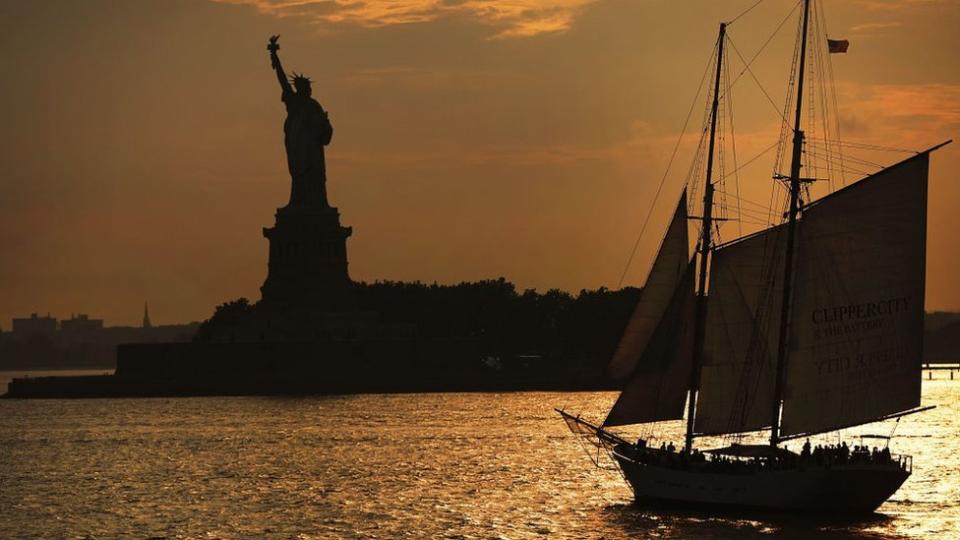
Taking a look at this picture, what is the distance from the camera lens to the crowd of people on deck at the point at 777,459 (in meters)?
60.2

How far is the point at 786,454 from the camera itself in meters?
61.2

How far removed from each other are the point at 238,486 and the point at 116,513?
9.57m

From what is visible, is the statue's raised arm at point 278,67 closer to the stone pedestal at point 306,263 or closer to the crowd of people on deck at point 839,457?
the stone pedestal at point 306,263

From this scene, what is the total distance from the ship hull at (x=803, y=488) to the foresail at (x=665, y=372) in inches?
118

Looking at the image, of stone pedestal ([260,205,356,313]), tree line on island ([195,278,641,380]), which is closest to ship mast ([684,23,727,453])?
stone pedestal ([260,205,356,313])

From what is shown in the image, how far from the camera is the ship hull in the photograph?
60031 mm

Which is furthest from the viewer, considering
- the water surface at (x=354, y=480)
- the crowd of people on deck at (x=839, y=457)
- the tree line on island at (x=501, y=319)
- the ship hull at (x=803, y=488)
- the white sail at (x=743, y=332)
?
the tree line on island at (x=501, y=319)

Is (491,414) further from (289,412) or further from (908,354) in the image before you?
(908,354)

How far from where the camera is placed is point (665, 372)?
210 ft

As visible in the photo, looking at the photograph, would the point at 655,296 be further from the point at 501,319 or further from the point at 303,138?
the point at 501,319

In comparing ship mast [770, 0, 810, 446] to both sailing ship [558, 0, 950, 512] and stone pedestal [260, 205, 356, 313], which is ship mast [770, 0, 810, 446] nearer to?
sailing ship [558, 0, 950, 512]

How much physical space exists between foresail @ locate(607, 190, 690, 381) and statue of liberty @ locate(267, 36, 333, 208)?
288 ft

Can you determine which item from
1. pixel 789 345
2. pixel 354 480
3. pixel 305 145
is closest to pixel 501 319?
pixel 305 145

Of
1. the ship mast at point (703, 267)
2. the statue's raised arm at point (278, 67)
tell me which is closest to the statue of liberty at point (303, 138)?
the statue's raised arm at point (278, 67)
